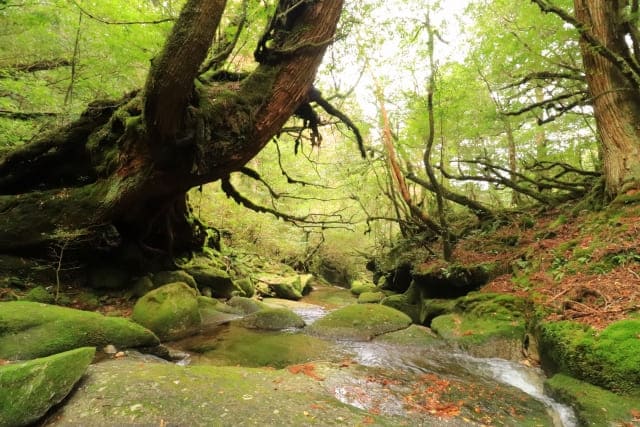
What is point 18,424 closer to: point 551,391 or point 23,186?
point 551,391

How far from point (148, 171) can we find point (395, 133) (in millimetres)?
8529

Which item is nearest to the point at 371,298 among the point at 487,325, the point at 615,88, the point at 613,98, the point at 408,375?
the point at 487,325

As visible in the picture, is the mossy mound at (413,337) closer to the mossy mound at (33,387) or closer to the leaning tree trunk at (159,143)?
the leaning tree trunk at (159,143)

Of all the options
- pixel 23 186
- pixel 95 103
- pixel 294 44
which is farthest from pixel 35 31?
pixel 294 44

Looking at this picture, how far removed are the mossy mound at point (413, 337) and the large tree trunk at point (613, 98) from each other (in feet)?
14.0

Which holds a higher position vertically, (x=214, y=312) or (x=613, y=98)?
(x=613, y=98)

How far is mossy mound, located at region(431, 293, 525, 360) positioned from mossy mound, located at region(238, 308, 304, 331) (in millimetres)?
3170

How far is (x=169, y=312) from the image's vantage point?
6.22 m

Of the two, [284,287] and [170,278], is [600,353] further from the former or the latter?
[284,287]

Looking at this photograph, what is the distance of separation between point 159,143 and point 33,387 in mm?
3450

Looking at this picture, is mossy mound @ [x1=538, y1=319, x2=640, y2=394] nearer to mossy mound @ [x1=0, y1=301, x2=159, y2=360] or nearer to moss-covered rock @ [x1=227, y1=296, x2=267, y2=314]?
mossy mound @ [x1=0, y1=301, x2=159, y2=360]

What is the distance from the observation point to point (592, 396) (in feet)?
10.9

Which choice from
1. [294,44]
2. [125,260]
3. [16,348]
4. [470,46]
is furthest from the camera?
[470,46]

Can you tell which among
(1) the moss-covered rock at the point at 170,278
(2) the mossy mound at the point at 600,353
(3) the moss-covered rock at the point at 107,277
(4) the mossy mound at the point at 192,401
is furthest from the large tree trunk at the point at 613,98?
(3) the moss-covered rock at the point at 107,277
